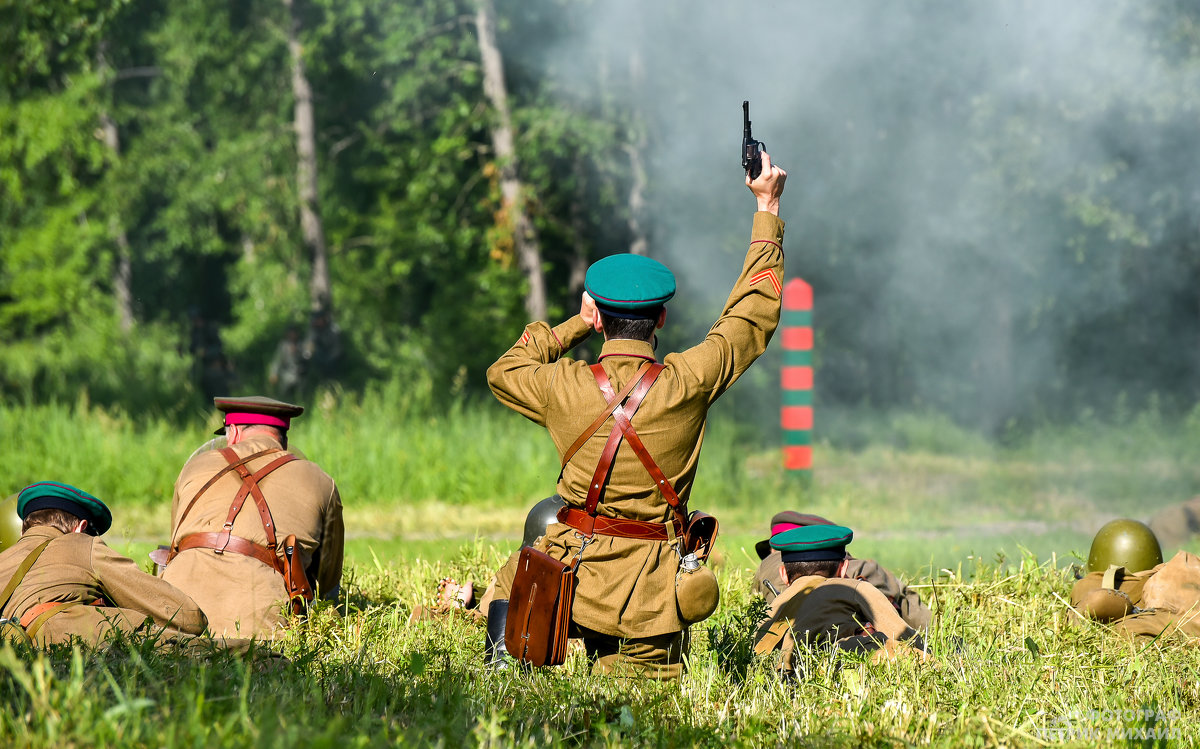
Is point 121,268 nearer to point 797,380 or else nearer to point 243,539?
point 797,380

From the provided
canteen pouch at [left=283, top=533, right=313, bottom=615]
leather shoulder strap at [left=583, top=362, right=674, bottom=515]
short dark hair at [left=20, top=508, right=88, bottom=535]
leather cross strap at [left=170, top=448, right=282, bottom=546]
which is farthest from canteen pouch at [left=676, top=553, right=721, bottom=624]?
short dark hair at [left=20, top=508, right=88, bottom=535]

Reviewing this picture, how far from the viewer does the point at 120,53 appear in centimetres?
2184

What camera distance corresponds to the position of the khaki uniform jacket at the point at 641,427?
3.60m

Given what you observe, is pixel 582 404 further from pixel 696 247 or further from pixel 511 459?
pixel 696 247

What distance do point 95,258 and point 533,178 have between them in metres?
14.7

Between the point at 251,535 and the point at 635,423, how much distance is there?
5.98 feet

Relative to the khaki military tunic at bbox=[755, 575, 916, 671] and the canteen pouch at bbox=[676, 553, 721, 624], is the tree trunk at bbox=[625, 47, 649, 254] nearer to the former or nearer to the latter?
the khaki military tunic at bbox=[755, 575, 916, 671]

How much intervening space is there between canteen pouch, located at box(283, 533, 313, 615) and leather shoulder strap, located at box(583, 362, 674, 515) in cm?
161

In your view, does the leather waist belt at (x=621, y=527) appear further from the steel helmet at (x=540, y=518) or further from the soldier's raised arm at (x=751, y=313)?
the steel helmet at (x=540, y=518)

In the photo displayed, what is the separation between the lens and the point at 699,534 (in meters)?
3.77

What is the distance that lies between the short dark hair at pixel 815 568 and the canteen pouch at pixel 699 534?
0.98 metres

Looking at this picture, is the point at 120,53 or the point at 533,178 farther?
the point at 120,53

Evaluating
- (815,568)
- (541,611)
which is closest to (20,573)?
(541,611)

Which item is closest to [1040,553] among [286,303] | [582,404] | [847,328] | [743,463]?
[743,463]
